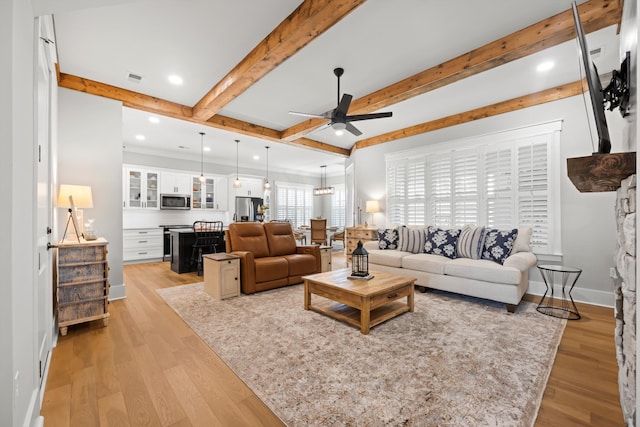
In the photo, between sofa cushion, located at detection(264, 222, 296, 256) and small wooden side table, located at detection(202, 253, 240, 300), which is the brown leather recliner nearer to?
sofa cushion, located at detection(264, 222, 296, 256)

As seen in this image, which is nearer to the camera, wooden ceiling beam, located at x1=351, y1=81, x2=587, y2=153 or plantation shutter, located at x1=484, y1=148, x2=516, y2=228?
wooden ceiling beam, located at x1=351, y1=81, x2=587, y2=153

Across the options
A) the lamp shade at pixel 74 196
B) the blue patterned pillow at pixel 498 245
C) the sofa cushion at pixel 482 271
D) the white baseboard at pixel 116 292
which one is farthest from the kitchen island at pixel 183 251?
the blue patterned pillow at pixel 498 245

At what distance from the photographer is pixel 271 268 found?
13.4 feet

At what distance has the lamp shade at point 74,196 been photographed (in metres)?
2.95

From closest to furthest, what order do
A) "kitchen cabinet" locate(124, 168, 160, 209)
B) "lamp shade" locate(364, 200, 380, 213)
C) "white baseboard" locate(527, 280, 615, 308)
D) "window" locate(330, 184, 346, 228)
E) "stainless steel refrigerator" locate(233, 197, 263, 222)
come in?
"white baseboard" locate(527, 280, 615, 308), "lamp shade" locate(364, 200, 380, 213), "kitchen cabinet" locate(124, 168, 160, 209), "stainless steel refrigerator" locate(233, 197, 263, 222), "window" locate(330, 184, 346, 228)

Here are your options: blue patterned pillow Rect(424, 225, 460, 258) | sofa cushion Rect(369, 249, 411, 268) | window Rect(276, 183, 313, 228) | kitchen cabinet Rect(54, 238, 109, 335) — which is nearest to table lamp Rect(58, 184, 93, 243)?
kitchen cabinet Rect(54, 238, 109, 335)

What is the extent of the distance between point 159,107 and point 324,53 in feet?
8.98

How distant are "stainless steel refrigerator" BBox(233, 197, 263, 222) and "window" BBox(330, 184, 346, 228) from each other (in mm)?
3247

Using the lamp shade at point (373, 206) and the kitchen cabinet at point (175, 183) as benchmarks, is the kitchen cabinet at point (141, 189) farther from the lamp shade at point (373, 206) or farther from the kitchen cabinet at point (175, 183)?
the lamp shade at point (373, 206)

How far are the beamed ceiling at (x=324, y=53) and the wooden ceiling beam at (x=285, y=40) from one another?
0.01 m

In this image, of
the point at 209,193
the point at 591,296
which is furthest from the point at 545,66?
the point at 209,193

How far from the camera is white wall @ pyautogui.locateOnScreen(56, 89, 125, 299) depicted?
11.4ft

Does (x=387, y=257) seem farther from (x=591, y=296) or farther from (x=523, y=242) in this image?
(x=591, y=296)

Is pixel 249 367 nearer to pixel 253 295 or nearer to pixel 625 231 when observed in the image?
pixel 253 295
